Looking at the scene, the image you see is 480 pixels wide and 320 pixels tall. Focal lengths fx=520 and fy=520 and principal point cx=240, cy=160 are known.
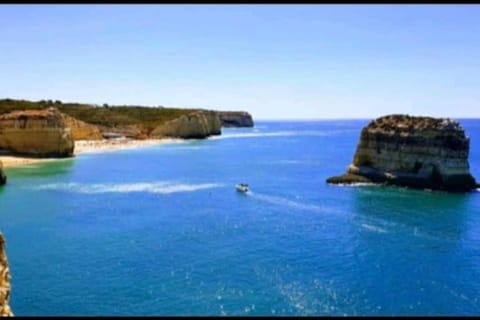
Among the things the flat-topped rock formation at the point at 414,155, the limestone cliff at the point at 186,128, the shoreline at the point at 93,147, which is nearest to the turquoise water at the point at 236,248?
the flat-topped rock formation at the point at 414,155

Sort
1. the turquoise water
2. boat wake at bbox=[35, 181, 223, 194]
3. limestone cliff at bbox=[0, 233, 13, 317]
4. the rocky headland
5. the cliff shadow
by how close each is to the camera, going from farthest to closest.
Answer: the rocky headland
boat wake at bbox=[35, 181, 223, 194]
the cliff shadow
the turquoise water
limestone cliff at bbox=[0, 233, 13, 317]

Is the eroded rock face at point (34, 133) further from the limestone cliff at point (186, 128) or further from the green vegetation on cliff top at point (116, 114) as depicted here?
the limestone cliff at point (186, 128)

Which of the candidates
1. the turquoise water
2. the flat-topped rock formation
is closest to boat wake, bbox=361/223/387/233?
the turquoise water

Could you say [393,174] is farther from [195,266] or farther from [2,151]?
[2,151]

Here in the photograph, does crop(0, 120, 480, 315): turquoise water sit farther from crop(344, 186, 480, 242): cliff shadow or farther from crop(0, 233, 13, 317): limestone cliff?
crop(0, 233, 13, 317): limestone cliff

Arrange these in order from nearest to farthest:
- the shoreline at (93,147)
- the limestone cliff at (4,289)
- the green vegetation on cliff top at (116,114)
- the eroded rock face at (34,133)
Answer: the limestone cliff at (4,289) < the shoreline at (93,147) < the eroded rock face at (34,133) < the green vegetation on cliff top at (116,114)

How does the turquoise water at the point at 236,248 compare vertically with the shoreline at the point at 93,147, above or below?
below

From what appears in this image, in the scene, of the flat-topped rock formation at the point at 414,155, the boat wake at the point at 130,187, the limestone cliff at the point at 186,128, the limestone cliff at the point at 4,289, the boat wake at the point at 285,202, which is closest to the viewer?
the limestone cliff at the point at 4,289
